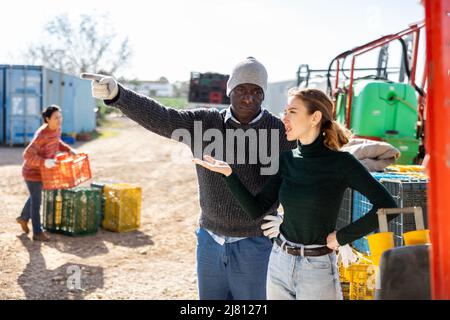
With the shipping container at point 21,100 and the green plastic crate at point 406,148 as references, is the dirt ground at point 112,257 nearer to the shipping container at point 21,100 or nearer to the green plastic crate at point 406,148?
the green plastic crate at point 406,148

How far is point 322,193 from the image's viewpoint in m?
2.34

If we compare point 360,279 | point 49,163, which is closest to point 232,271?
point 360,279

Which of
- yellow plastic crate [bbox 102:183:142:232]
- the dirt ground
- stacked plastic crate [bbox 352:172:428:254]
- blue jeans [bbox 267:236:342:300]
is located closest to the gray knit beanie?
blue jeans [bbox 267:236:342:300]

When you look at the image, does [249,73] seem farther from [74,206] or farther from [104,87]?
[74,206]

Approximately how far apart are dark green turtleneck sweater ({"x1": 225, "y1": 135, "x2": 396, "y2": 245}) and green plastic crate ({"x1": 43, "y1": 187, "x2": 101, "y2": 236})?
511cm

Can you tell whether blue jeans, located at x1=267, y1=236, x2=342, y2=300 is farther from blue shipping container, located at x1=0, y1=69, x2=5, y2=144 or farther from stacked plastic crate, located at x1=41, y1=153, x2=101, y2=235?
blue shipping container, located at x1=0, y1=69, x2=5, y2=144

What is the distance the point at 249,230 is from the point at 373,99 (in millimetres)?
5473

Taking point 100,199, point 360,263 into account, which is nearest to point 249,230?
point 360,263

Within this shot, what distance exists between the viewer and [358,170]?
233 cm

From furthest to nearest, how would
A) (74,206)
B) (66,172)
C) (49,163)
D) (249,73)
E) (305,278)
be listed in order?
1. (74,206)
2. (66,172)
3. (49,163)
4. (249,73)
5. (305,278)

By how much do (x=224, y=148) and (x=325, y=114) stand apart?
691mm

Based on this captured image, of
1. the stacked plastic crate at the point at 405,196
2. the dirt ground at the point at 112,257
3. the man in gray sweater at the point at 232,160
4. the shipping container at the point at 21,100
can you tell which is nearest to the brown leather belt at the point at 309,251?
the man in gray sweater at the point at 232,160

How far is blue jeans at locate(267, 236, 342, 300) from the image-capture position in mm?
2306

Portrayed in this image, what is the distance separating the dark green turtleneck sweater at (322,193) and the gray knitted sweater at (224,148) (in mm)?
453
